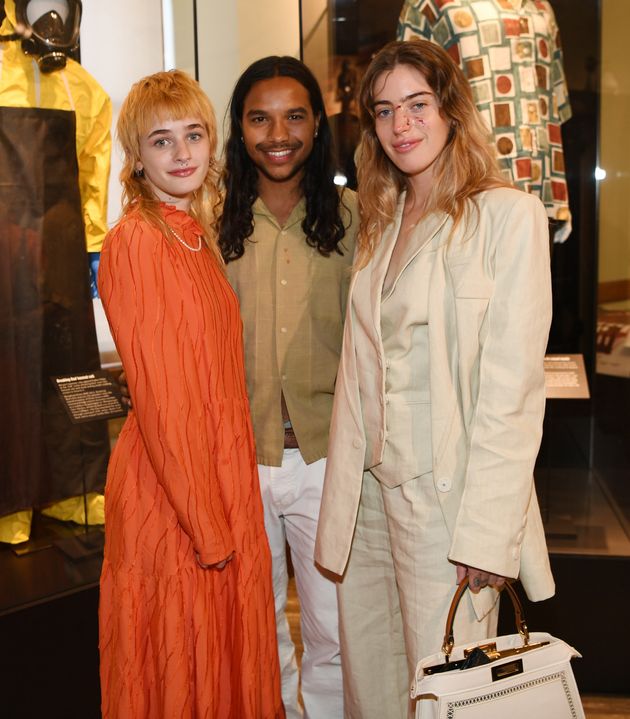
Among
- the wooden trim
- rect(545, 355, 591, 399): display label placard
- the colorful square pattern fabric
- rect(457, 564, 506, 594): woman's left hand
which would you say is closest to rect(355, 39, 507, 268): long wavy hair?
rect(457, 564, 506, 594): woman's left hand

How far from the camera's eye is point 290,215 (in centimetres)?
222

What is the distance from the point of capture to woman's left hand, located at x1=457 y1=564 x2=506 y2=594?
1.62 metres

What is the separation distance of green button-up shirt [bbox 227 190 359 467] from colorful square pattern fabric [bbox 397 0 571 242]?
0.97 m

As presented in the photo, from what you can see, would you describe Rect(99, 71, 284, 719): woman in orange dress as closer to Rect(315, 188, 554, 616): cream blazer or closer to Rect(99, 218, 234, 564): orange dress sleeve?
Rect(99, 218, 234, 564): orange dress sleeve

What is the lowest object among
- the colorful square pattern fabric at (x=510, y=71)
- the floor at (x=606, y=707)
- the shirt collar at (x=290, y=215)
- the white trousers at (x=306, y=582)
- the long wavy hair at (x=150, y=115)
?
the floor at (x=606, y=707)

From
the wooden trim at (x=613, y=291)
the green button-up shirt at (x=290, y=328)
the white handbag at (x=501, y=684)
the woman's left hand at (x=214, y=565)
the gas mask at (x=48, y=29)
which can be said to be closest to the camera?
the white handbag at (x=501, y=684)

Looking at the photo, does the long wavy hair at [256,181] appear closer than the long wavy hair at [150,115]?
No

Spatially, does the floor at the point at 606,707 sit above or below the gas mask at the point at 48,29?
below

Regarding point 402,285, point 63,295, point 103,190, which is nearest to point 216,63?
point 103,190

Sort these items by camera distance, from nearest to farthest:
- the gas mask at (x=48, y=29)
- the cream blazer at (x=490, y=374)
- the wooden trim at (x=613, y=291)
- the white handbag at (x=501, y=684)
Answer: the white handbag at (x=501, y=684) → the cream blazer at (x=490, y=374) → the gas mask at (x=48, y=29) → the wooden trim at (x=613, y=291)

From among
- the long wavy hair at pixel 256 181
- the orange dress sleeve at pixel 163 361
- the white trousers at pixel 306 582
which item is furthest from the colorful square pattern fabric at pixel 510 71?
the orange dress sleeve at pixel 163 361

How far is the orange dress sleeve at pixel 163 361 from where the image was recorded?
1.60 metres

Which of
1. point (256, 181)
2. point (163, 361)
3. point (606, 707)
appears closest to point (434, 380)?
point (163, 361)

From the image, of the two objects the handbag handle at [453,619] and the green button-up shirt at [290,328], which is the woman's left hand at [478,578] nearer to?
the handbag handle at [453,619]
